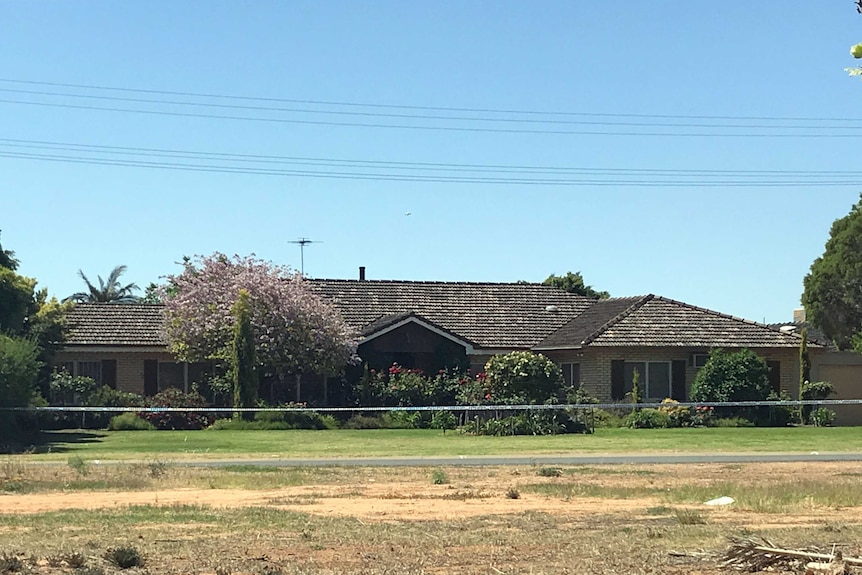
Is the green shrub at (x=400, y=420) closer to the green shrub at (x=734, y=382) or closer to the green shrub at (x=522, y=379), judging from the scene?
the green shrub at (x=522, y=379)

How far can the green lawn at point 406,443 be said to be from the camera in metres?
30.8

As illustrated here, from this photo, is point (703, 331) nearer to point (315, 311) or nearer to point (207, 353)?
point (315, 311)

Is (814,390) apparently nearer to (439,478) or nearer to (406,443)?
(406,443)

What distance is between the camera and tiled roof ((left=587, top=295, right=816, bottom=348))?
4891 centimetres

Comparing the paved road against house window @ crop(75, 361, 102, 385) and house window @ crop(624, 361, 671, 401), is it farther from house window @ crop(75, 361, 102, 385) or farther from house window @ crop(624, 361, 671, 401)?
house window @ crop(75, 361, 102, 385)

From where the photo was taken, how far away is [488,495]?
19859 millimetres

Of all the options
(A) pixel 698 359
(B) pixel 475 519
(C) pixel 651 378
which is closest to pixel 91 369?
(C) pixel 651 378

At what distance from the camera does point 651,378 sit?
49.4 m

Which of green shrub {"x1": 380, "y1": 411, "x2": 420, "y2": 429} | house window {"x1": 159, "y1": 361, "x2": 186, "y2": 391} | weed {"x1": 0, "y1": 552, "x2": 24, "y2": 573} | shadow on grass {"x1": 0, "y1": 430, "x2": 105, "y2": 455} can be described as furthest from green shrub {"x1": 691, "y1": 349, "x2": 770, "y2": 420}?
weed {"x1": 0, "y1": 552, "x2": 24, "y2": 573}

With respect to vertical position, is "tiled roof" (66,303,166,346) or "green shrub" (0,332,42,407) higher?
"tiled roof" (66,303,166,346)

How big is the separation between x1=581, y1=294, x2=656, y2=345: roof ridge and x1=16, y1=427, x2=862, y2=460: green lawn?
7560mm

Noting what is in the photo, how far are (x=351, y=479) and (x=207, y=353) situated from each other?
2558 cm

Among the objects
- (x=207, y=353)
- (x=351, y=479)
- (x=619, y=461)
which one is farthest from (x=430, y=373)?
(x=351, y=479)

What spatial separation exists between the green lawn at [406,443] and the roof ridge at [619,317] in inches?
298
